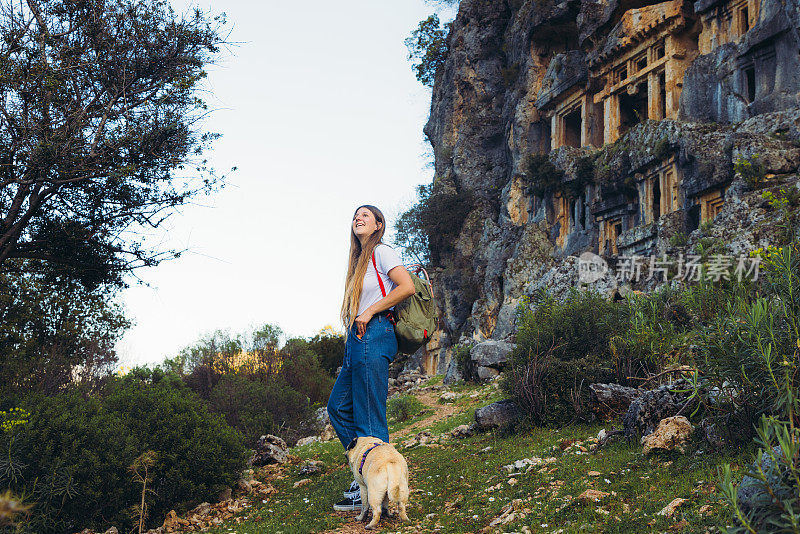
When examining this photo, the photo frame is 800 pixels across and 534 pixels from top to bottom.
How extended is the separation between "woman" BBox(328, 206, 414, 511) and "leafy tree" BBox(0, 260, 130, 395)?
9.58 m

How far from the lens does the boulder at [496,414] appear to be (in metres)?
10.1

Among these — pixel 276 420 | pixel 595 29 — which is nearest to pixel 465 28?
pixel 595 29

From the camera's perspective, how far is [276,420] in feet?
59.5

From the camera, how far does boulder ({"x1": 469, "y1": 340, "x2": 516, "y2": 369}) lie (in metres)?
19.5

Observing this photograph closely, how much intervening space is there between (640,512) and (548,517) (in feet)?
2.37

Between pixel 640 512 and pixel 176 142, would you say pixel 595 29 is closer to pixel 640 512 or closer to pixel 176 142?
pixel 176 142

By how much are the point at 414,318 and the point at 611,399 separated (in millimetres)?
4037

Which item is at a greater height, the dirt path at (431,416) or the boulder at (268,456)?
the boulder at (268,456)

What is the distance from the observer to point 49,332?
18719 mm

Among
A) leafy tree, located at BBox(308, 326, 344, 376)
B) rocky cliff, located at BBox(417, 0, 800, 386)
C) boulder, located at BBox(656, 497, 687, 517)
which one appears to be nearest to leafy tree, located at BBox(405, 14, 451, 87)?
rocky cliff, located at BBox(417, 0, 800, 386)

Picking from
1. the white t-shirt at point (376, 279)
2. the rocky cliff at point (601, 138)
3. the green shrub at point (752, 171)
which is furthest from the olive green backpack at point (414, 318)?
the green shrub at point (752, 171)

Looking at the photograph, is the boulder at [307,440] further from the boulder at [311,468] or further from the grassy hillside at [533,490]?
the boulder at [311,468]

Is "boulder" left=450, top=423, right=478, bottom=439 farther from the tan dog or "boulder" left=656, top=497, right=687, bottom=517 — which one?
"boulder" left=656, top=497, right=687, bottom=517

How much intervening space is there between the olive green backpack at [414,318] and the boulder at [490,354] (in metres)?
13.7
